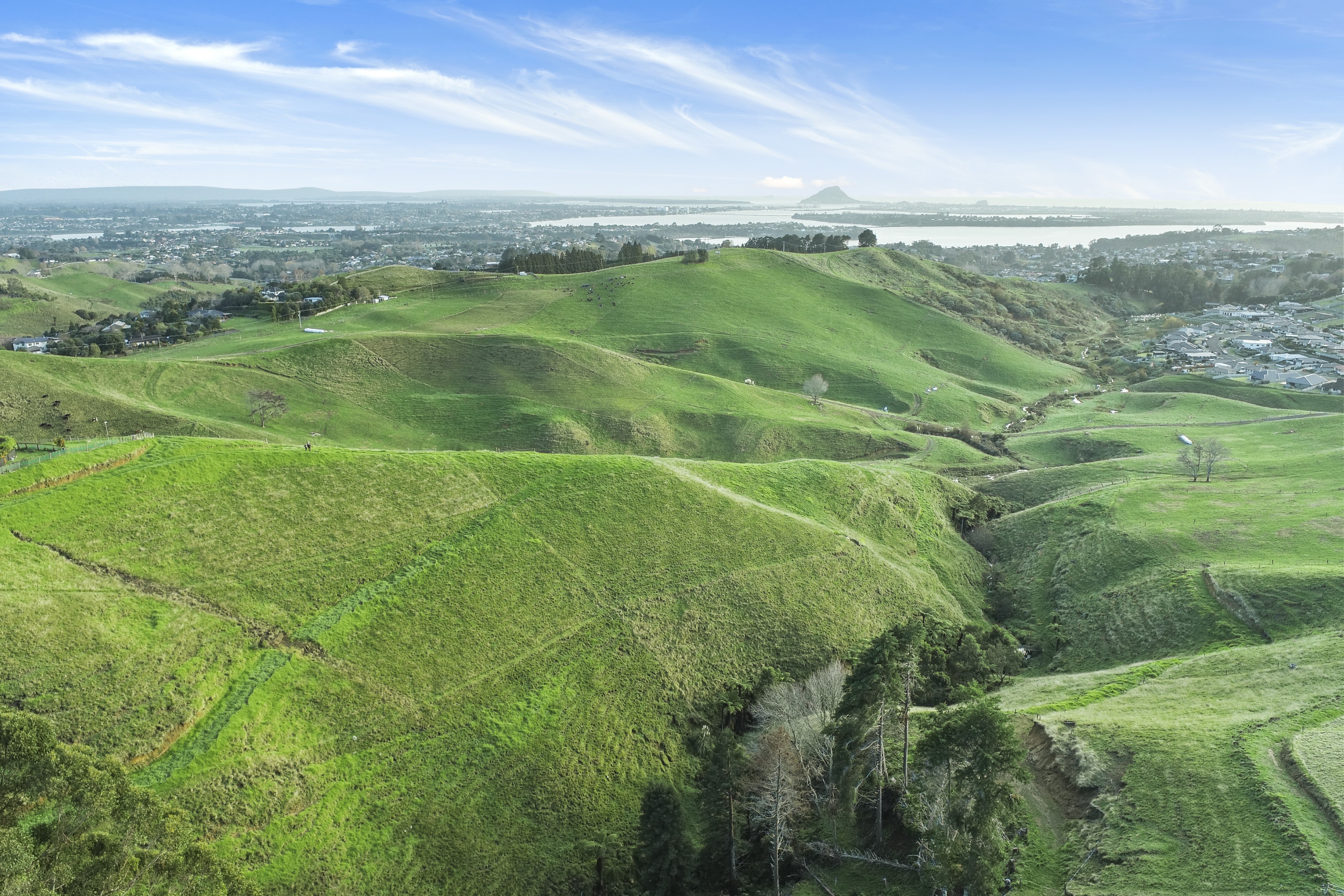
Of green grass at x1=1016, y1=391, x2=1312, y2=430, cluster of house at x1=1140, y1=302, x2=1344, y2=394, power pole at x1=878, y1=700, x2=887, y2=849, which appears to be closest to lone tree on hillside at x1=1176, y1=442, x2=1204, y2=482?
green grass at x1=1016, y1=391, x2=1312, y2=430

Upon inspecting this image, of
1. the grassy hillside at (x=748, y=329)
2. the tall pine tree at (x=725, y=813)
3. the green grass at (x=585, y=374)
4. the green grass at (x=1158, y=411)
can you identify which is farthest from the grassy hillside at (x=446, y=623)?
the green grass at (x=1158, y=411)

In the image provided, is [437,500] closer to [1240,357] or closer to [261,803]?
[261,803]

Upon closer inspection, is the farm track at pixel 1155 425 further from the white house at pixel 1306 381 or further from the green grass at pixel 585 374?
the white house at pixel 1306 381

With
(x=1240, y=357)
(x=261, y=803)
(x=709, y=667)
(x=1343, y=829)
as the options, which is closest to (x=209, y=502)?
(x=261, y=803)

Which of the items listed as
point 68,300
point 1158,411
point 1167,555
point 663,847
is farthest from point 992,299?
point 68,300

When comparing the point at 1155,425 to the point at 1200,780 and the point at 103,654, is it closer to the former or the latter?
the point at 1200,780

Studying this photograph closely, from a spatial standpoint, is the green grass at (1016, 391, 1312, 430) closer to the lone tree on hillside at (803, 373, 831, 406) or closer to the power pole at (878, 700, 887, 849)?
the lone tree on hillside at (803, 373, 831, 406)
